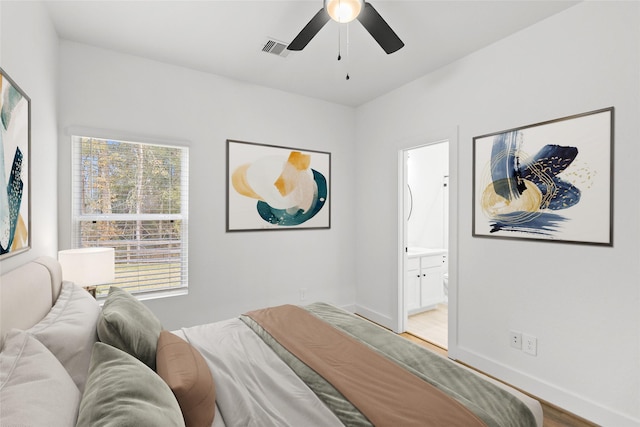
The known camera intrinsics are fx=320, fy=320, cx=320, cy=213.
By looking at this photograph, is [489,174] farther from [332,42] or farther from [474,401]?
[474,401]

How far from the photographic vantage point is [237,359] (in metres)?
1.60

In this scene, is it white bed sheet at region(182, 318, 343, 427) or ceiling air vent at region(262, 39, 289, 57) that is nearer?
white bed sheet at region(182, 318, 343, 427)

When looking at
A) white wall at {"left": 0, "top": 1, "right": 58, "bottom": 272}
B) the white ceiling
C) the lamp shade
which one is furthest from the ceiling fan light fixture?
the lamp shade

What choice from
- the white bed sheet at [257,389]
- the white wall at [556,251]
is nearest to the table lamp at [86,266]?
the white bed sheet at [257,389]

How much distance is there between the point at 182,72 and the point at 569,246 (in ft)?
11.6

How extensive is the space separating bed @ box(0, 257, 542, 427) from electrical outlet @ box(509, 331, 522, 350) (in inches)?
47.7

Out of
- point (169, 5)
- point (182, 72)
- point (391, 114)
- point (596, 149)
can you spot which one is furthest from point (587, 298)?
point (182, 72)

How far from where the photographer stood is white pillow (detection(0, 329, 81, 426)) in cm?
72

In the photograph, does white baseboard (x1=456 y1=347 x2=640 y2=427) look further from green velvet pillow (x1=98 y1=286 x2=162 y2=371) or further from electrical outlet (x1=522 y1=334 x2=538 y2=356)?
green velvet pillow (x1=98 y1=286 x2=162 y2=371)

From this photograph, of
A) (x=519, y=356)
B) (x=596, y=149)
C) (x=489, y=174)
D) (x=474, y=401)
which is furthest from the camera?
(x=489, y=174)

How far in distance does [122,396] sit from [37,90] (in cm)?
200

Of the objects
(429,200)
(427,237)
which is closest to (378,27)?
(429,200)

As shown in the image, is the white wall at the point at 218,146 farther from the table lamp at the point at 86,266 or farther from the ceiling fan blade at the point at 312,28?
the ceiling fan blade at the point at 312,28

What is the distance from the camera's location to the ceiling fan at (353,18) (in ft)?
5.84
